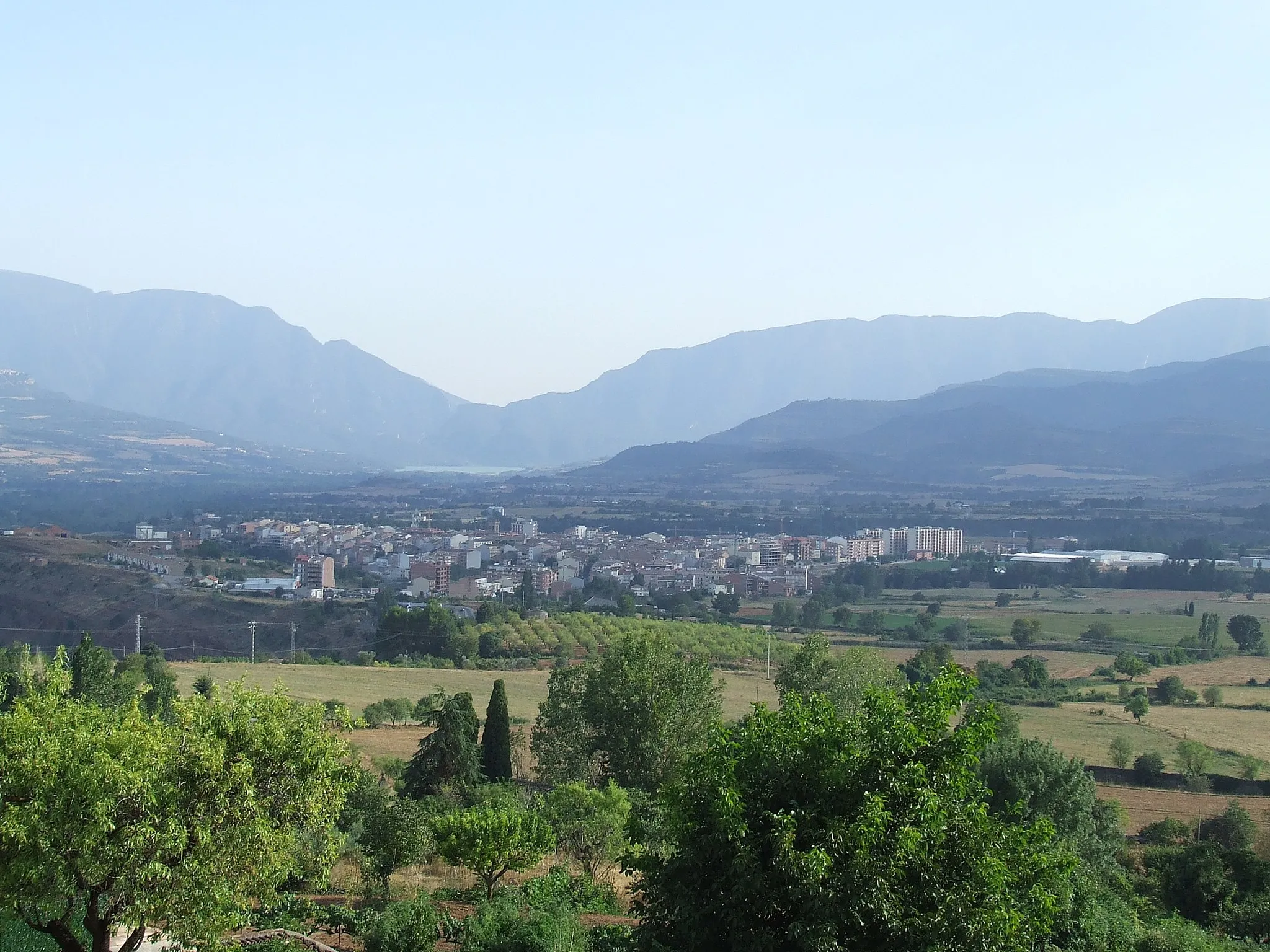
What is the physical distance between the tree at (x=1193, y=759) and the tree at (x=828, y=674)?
6743 millimetres

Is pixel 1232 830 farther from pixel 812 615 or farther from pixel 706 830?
pixel 812 615

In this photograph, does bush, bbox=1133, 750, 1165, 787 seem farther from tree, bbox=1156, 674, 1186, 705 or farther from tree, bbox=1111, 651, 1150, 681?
tree, bbox=1111, 651, 1150, 681

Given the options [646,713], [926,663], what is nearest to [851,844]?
[646,713]

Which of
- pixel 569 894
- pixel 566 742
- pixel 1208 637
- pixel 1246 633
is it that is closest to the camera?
pixel 569 894

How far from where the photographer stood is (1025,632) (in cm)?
4866

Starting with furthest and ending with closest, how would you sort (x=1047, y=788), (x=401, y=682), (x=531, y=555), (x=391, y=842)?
(x=531, y=555)
(x=401, y=682)
(x=1047, y=788)
(x=391, y=842)

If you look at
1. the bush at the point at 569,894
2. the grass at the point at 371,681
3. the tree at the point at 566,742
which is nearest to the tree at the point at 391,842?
the bush at the point at 569,894

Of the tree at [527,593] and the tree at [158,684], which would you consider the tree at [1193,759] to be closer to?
the tree at [158,684]

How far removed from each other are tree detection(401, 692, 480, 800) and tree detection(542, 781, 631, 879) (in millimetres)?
2683

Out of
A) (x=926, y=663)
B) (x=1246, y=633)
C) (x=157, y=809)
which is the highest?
(x=157, y=809)

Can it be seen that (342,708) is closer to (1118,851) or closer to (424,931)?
(424,931)

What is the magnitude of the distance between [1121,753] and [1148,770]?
0.89 meters

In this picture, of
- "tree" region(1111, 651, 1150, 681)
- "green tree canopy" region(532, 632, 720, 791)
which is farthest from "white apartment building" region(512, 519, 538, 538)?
"green tree canopy" region(532, 632, 720, 791)

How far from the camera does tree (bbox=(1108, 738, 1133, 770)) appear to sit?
25.5 meters
